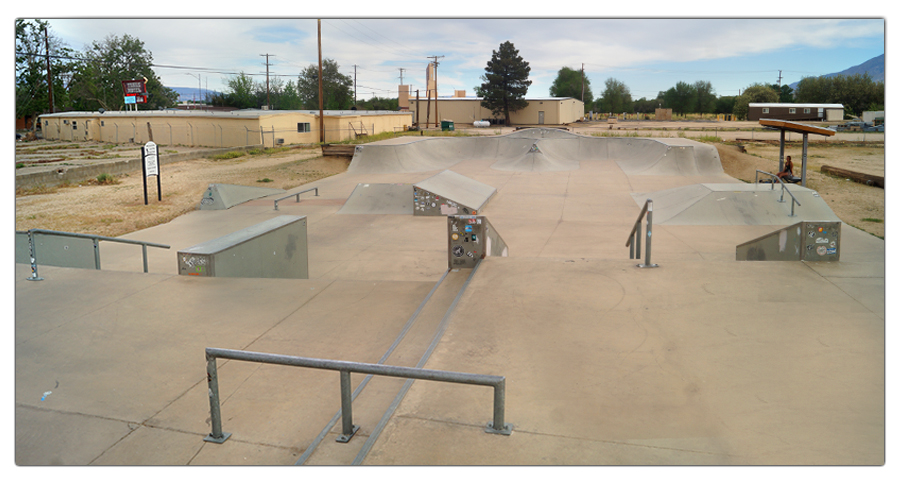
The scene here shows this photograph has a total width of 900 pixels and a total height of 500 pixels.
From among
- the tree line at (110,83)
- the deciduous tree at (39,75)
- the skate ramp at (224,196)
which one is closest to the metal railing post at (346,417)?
the skate ramp at (224,196)

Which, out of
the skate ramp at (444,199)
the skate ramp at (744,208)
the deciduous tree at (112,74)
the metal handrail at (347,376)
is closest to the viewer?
the metal handrail at (347,376)

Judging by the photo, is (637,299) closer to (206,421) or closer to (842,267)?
(842,267)

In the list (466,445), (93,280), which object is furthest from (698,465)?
(93,280)

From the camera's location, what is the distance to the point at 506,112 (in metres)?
67.6

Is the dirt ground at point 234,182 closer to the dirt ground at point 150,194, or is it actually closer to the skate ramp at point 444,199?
the dirt ground at point 150,194

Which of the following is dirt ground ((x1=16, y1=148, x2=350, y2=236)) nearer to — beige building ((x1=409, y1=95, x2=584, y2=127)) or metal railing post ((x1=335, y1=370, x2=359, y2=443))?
metal railing post ((x1=335, y1=370, x2=359, y2=443))

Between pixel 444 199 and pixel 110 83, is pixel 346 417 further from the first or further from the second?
pixel 110 83

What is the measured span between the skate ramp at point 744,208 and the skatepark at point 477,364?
8.52m

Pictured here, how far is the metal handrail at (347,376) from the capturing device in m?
3.28

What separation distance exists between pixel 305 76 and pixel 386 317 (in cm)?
9057

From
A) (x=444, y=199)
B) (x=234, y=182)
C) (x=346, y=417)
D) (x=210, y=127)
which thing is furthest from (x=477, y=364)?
(x=210, y=127)

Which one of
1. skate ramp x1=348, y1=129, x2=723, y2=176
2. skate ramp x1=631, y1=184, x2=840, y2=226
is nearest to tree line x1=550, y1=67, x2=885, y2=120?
skate ramp x1=348, y1=129, x2=723, y2=176

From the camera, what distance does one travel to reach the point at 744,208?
1528 centimetres

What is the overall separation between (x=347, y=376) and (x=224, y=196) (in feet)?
56.4
